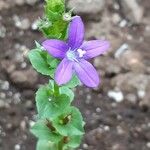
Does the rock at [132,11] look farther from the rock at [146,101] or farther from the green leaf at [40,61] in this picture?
the green leaf at [40,61]

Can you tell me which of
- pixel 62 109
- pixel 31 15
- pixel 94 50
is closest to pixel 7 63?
pixel 31 15

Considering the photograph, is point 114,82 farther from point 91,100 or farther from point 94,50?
point 94,50

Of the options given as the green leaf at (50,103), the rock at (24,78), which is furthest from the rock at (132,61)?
the green leaf at (50,103)

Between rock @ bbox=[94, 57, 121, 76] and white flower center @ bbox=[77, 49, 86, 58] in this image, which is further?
rock @ bbox=[94, 57, 121, 76]

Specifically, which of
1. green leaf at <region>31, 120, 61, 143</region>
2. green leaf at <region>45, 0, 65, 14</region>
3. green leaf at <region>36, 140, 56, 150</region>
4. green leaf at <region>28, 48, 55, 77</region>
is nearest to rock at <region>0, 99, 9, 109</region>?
green leaf at <region>36, 140, 56, 150</region>

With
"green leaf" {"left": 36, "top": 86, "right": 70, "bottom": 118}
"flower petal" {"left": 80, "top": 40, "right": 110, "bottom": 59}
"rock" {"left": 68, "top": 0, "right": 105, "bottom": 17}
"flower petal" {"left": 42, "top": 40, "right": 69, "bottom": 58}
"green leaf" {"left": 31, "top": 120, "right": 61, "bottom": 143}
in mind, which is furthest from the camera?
"rock" {"left": 68, "top": 0, "right": 105, "bottom": 17}

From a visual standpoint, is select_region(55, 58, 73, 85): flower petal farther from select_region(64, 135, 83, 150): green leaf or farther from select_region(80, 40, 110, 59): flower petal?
select_region(64, 135, 83, 150): green leaf

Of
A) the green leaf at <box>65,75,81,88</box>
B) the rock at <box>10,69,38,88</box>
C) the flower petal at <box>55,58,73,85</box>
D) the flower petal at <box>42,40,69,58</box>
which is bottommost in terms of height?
the rock at <box>10,69,38,88</box>
